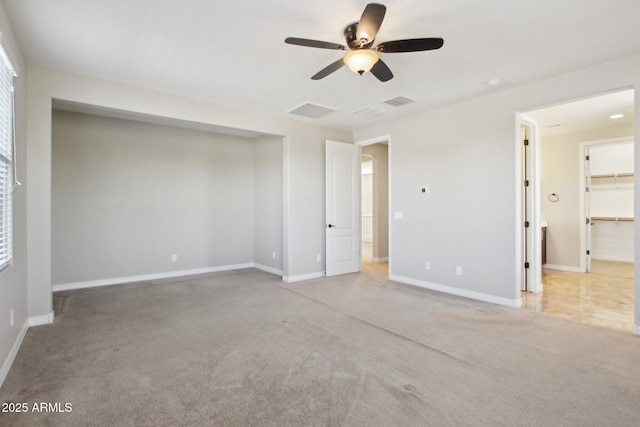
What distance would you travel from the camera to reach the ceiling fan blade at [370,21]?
203cm

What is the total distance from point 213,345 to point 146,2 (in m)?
2.78

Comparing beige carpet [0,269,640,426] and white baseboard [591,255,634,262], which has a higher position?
white baseboard [591,255,634,262]

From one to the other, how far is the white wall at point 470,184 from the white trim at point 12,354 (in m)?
4.64

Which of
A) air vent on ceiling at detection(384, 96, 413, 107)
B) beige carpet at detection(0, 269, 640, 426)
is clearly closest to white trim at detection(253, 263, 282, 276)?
beige carpet at detection(0, 269, 640, 426)

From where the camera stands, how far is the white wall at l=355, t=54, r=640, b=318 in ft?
12.1

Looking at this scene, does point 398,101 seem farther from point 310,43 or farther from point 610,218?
point 610,218

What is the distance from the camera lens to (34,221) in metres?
3.34

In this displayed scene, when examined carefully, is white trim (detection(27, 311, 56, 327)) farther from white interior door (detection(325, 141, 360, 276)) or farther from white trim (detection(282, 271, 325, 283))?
white interior door (detection(325, 141, 360, 276))

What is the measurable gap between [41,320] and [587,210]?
8.40 metres

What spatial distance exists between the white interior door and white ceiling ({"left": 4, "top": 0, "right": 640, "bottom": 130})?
1793 mm

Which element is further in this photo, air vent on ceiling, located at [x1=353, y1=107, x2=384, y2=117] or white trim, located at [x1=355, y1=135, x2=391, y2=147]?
white trim, located at [x1=355, y1=135, x2=391, y2=147]

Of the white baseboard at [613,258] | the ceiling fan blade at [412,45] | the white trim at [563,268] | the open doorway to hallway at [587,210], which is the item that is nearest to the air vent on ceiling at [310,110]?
the ceiling fan blade at [412,45]

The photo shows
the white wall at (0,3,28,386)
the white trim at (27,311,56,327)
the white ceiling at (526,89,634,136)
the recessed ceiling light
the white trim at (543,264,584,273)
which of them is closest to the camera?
the white wall at (0,3,28,386)

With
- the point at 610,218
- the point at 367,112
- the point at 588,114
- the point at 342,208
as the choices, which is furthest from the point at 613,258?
the point at 367,112
